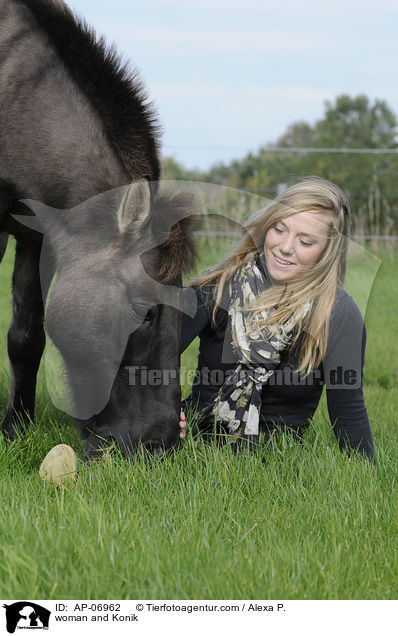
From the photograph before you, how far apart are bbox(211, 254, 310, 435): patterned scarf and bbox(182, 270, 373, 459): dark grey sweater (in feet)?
0.31

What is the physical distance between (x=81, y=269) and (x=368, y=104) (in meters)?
54.6

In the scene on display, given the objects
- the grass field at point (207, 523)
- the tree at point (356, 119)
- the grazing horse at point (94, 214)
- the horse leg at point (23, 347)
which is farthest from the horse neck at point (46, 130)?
the tree at point (356, 119)

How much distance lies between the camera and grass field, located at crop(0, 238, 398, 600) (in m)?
1.97

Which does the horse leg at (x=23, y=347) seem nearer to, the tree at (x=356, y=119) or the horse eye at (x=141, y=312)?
the horse eye at (x=141, y=312)

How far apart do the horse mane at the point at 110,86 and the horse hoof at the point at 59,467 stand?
1.33 metres

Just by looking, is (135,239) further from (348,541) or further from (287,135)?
(287,135)

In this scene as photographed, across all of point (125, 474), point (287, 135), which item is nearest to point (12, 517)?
point (125, 474)

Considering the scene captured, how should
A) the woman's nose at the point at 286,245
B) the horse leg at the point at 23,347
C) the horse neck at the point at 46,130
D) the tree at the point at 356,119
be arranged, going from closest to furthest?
the horse neck at the point at 46,130, the woman's nose at the point at 286,245, the horse leg at the point at 23,347, the tree at the point at 356,119

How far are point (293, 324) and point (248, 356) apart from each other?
11.0 inches

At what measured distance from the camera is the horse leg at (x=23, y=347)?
3959mm

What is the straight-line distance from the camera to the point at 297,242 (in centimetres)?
326
